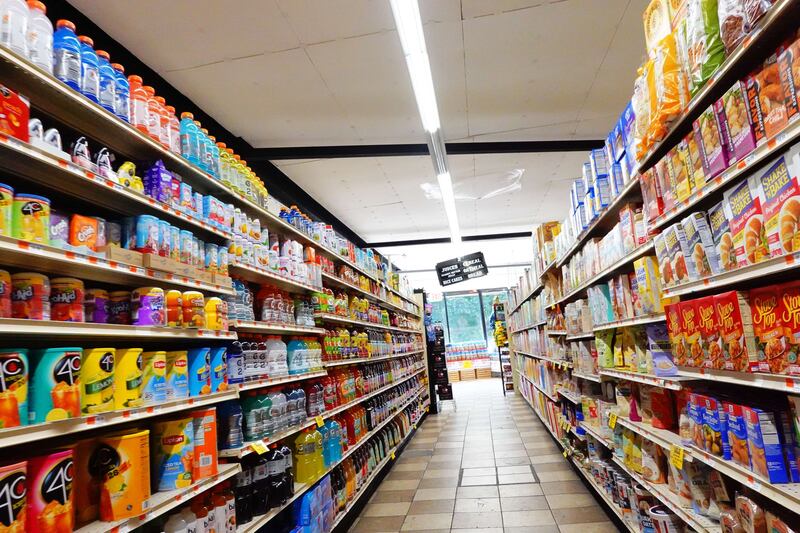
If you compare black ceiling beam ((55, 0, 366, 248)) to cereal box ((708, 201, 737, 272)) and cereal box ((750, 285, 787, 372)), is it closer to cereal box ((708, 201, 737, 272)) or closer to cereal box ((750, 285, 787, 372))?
cereal box ((708, 201, 737, 272))

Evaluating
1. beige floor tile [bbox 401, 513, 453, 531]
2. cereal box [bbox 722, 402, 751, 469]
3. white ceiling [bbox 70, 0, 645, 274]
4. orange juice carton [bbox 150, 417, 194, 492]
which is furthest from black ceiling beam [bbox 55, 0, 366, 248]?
cereal box [bbox 722, 402, 751, 469]

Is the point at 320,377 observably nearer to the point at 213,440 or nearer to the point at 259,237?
the point at 259,237

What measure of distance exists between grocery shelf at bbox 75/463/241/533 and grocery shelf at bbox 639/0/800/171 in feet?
8.84

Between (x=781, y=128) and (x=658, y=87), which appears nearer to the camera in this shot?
(x=781, y=128)

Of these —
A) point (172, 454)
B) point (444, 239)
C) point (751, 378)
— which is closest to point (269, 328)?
point (172, 454)

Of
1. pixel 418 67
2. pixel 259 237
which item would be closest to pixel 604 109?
pixel 418 67

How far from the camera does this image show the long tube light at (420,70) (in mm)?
3008

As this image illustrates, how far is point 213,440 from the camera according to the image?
91.7 inches

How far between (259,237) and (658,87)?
2.47m

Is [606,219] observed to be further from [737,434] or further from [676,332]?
Result: [737,434]

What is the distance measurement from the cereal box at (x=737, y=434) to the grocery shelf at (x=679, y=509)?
43 centimetres

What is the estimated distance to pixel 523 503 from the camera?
4348 mm

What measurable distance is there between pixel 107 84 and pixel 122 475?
1604 millimetres

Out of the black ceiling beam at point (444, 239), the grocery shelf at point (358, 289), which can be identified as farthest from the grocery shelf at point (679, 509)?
the black ceiling beam at point (444, 239)
